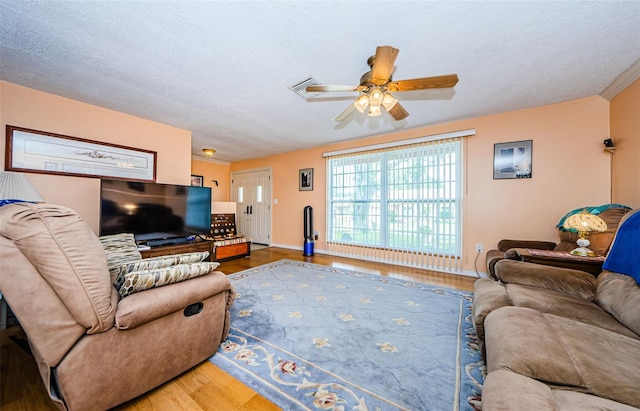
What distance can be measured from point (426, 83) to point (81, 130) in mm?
4091

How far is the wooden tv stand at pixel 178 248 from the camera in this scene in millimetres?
2986

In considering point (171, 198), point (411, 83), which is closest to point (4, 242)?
point (411, 83)

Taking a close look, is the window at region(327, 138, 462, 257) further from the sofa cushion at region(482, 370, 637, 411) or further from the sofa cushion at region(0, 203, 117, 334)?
the sofa cushion at region(0, 203, 117, 334)

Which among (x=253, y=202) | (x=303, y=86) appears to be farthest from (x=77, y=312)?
(x=253, y=202)

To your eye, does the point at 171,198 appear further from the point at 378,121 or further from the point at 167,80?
the point at 378,121

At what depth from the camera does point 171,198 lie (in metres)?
3.45

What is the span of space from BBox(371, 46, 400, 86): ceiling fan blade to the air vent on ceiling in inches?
31.4

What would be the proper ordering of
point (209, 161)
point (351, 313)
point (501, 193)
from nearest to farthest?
point (351, 313) → point (501, 193) → point (209, 161)

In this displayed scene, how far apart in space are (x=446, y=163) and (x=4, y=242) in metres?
4.36

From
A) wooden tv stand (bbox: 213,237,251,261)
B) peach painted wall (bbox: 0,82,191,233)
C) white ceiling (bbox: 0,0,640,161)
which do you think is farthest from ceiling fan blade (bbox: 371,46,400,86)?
wooden tv stand (bbox: 213,237,251,261)

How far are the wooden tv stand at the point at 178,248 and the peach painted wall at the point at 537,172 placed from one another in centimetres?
388

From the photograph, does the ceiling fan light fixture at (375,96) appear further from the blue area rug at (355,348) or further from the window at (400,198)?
the window at (400,198)

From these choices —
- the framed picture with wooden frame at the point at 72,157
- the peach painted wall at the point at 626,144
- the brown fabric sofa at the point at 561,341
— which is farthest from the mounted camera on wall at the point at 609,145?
the framed picture with wooden frame at the point at 72,157

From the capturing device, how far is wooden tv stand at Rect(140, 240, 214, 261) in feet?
9.80
